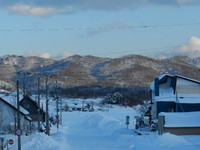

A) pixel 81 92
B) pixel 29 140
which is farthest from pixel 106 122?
pixel 81 92

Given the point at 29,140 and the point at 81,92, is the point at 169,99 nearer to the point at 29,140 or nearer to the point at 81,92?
the point at 29,140

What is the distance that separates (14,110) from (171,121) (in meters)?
20.6

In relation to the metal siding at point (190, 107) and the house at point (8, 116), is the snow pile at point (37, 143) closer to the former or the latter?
the house at point (8, 116)

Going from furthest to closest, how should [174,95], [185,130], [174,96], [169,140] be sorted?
1. [174,95]
2. [174,96]
3. [185,130]
4. [169,140]

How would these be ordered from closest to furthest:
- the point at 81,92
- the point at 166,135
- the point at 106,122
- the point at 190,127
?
the point at 166,135, the point at 190,127, the point at 106,122, the point at 81,92

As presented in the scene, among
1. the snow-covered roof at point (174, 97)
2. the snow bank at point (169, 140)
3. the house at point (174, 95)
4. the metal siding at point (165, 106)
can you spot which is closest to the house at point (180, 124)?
the snow bank at point (169, 140)

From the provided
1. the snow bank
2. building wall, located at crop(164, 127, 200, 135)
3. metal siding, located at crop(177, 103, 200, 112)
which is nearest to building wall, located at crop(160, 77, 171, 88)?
metal siding, located at crop(177, 103, 200, 112)

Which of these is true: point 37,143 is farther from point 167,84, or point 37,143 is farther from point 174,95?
point 167,84

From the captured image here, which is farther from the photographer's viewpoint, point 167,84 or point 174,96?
point 167,84

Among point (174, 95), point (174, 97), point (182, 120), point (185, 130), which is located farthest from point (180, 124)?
point (174, 95)

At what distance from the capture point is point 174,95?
5134cm

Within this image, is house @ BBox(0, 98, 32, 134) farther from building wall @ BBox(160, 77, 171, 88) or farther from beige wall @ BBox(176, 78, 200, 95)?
beige wall @ BBox(176, 78, 200, 95)

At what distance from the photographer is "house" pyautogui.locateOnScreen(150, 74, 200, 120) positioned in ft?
164

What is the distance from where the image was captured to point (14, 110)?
5069 centimetres
